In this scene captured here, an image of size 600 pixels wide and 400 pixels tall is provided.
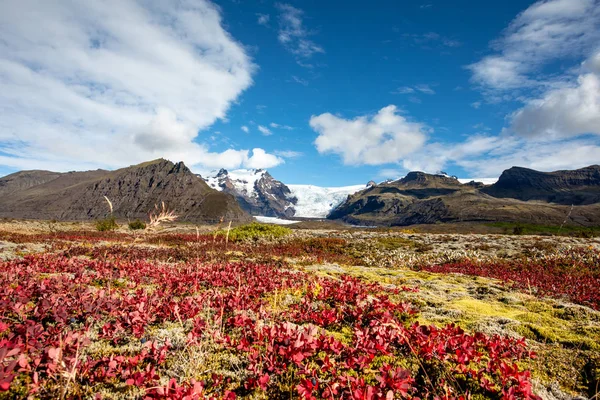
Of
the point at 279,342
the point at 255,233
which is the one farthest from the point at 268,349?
the point at 255,233

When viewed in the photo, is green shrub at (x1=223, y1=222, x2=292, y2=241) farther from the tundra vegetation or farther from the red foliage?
the red foliage

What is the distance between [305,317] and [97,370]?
3.86 m

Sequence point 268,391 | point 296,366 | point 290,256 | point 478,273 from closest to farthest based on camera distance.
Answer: point 268,391 → point 296,366 → point 478,273 → point 290,256

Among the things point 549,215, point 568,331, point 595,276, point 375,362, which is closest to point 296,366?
point 375,362

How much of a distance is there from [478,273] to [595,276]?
508cm

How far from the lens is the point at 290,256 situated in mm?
20578

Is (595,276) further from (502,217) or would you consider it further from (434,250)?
(502,217)

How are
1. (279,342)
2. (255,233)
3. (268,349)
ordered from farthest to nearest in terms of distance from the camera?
(255,233)
(279,342)
(268,349)

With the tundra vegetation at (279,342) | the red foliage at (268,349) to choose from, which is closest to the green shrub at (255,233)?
the tundra vegetation at (279,342)

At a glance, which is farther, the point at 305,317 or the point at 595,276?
the point at 595,276

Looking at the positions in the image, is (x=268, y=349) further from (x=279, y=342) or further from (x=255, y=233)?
(x=255, y=233)

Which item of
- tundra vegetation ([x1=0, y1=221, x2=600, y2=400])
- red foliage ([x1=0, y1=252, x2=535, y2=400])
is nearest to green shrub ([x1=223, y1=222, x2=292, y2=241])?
tundra vegetation ([x1=0, y1=221, x2=600, y2=400])

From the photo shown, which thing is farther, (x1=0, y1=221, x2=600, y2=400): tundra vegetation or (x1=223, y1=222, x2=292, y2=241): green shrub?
(x1=223, y1=222, x2=292, y2=241): green shrub

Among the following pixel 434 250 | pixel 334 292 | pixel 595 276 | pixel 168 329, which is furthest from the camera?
pixel 434 250
